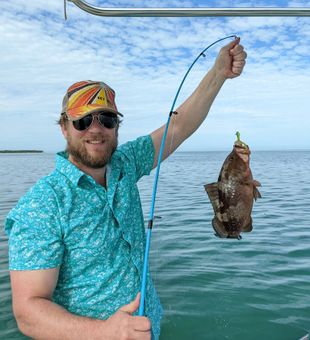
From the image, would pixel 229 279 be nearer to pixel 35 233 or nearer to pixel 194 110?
pixel 194 110

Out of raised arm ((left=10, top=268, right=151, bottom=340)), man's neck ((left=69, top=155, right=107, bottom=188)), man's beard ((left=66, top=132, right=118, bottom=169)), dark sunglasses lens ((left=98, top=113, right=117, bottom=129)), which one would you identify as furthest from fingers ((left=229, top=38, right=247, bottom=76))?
raised arm ((left=10, top=268, right=151, bottom=340))

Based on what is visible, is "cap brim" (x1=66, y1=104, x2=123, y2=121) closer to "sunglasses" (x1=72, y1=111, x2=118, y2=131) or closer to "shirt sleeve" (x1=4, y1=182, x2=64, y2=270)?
"sunglasses" (x1=72, y1=111, x2=118, y2=131)

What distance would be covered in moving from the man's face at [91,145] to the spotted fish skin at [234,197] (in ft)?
3.00

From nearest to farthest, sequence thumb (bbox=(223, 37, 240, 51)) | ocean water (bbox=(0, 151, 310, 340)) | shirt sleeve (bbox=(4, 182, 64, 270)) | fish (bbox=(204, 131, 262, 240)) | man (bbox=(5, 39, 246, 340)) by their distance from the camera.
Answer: man (bbox=(5, 39, 246, 340)) → shirt sleeve (bbox=(4, 182, 64, 270)) → fish (bbox=(204, 131, 262, 240)) → thumb (bbox=(223, 37, 240, 51)) → ocean water (bbox=(0, 151, 310, 340))

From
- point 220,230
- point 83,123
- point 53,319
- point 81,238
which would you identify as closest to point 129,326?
point 53,319

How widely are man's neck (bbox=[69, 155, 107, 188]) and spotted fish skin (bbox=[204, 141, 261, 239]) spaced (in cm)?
91

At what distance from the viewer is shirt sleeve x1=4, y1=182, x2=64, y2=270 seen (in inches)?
100

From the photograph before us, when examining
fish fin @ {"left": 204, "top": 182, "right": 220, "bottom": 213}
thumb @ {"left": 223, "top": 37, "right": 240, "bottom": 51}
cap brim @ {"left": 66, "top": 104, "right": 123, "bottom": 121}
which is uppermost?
thumb @ {"left": 223, "top": 37, "right": 240, "bottom": 51}

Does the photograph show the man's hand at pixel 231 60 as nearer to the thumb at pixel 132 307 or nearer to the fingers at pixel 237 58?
the fingers at pixel 237 58

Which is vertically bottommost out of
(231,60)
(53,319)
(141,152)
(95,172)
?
(53,319)

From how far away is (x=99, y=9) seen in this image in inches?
101

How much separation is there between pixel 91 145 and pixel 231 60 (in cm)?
142

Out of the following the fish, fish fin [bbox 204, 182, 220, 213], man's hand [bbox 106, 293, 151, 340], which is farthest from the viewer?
fish fin [bbox 204, 182, 220, 213]

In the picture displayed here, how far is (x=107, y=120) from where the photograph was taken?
321cm
